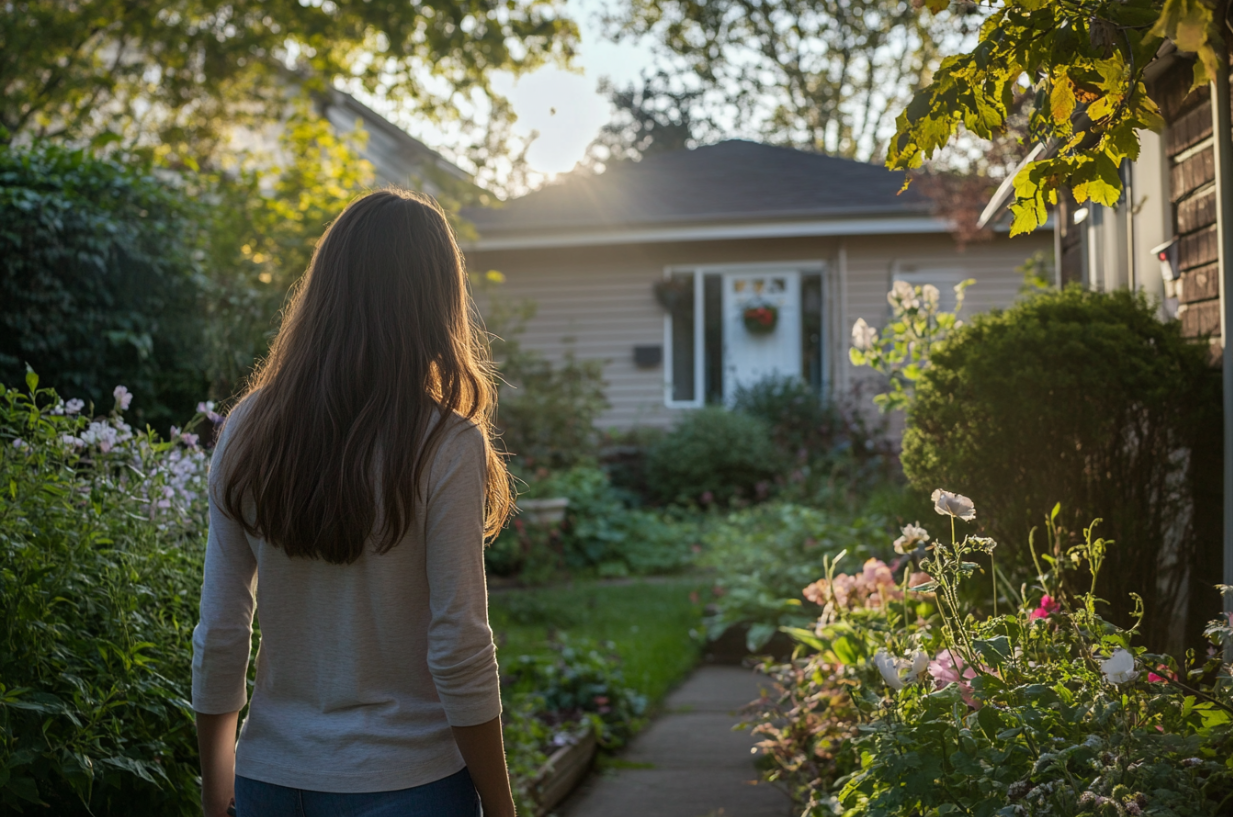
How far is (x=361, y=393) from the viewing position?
1624 mm

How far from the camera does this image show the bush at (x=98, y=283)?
5.90 meters

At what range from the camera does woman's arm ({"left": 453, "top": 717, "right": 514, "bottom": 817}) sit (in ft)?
5.15


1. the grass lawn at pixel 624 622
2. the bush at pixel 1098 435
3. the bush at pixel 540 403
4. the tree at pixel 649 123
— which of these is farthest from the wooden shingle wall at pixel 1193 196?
the tree at pixel 649 123

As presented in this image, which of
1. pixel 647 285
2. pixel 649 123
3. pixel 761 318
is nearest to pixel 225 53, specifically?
pixel 647 285

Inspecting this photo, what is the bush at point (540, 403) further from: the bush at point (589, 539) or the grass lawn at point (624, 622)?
the grass lawn at point (624, 622)

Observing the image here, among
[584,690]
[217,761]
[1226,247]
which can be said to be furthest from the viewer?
[584,690]

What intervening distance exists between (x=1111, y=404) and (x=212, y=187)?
7.62 metres

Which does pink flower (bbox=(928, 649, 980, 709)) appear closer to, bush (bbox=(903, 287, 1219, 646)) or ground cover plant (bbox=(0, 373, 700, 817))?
bush (bbox=(903, 287, 1219, 646))

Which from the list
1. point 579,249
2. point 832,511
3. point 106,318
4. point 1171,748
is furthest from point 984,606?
point 579,249

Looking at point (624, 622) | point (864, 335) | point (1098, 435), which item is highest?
point (864, 335)

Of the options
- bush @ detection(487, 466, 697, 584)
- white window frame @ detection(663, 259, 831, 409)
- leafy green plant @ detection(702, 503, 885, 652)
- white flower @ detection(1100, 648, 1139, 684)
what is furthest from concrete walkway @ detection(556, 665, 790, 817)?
white window frame @ detection(663, 259, 831, 409)

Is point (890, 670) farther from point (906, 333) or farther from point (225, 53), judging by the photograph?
point (225, 53)

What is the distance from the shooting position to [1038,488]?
3352 millimetres

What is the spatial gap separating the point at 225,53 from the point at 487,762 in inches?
485
